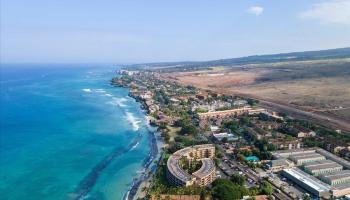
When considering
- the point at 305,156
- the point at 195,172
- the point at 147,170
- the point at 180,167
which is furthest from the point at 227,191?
the point at 305,156

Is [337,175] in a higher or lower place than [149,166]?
lower

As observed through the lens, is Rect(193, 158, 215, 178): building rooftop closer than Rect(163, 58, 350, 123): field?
Yes

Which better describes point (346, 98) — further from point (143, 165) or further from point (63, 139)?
point (63, 139)

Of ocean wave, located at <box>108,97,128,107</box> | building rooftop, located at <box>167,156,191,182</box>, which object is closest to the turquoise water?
ocean wave, located at <box>108,97,128,107</box>

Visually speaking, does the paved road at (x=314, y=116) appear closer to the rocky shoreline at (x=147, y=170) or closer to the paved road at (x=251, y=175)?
the paved road at (x=251, y=175)

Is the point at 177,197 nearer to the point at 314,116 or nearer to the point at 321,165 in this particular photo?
the point at 321,165

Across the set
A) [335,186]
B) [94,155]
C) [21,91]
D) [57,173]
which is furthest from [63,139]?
[21,91]

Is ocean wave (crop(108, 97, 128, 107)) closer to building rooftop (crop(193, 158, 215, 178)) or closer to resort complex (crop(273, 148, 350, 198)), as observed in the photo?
building rooftop (crop(193, 158, 215, 178))

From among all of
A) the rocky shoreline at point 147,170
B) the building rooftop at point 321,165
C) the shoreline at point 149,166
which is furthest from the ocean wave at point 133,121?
the building rooftop at point 321,165
